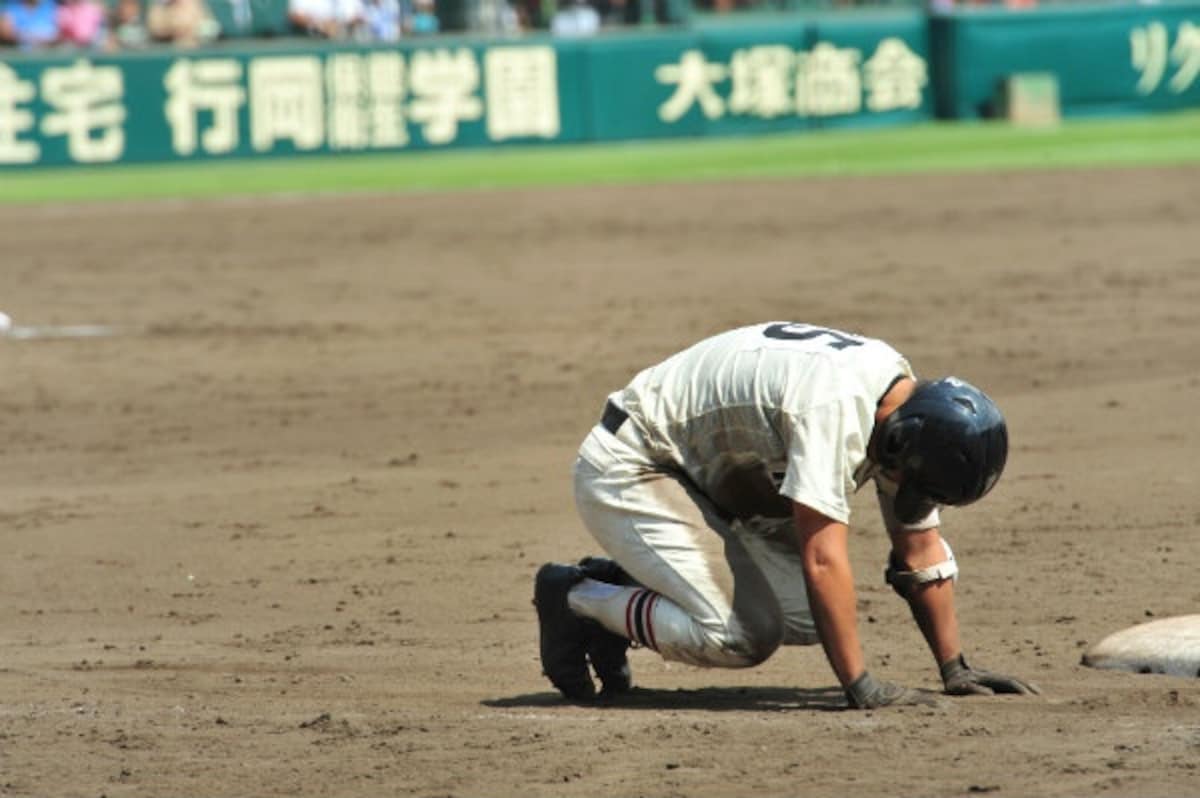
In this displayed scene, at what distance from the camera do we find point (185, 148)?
948 inches

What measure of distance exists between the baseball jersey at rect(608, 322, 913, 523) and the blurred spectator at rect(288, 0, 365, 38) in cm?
1945

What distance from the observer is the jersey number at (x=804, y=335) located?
559 cm

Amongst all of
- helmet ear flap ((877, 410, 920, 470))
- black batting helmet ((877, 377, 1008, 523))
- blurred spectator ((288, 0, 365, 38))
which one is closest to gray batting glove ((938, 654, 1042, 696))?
black batting helmet ((877, 377, 1008, 523))

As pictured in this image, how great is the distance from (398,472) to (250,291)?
5.85 metres

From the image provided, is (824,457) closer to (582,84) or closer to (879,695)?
(879,695)

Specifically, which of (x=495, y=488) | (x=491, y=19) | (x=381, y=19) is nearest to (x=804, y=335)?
(x=495, y=488)

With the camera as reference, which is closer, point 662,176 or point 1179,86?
point 662,176

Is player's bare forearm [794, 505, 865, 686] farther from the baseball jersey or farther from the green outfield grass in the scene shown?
the green outfield grass

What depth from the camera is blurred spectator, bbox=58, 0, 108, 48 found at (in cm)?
2436

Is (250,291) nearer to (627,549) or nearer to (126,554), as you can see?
(126,554)

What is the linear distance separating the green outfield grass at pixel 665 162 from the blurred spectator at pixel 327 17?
146 centimetres

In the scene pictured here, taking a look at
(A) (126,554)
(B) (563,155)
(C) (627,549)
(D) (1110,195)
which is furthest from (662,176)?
(C) (627,549)

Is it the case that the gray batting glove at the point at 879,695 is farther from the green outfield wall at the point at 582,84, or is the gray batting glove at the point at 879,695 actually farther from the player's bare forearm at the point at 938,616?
the green outfield wall at the point at 582,84

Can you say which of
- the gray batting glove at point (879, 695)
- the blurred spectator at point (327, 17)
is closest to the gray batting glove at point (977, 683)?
the gray batting glove at point (879, 695)
